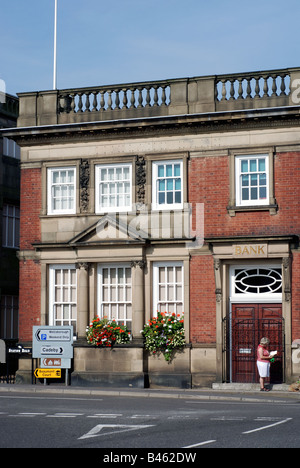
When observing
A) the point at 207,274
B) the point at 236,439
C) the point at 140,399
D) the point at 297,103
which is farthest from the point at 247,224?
the point at 236,439

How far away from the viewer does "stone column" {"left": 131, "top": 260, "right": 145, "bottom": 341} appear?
90.2ft

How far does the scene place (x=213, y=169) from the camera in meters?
27.3

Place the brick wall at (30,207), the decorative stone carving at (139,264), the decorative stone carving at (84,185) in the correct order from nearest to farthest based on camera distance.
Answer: the decorative stone carving at (139,264)
the decorative stone carving at (84,185)
the brick wall at (30,207)

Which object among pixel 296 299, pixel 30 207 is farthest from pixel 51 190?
pixel 296 299

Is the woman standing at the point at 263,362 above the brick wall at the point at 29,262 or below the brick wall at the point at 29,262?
below

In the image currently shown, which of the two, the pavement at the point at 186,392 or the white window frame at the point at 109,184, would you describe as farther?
the white window frame at the point at 109,184

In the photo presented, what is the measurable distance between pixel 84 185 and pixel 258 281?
631 centimetres

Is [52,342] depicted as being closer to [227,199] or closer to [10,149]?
[227,199]

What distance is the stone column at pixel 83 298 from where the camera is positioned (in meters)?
28.1

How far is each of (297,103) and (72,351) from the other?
1013 cm

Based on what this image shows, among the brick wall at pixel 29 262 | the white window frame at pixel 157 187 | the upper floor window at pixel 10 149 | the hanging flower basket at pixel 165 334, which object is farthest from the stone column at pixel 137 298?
the upper floor window at pixel 10 149

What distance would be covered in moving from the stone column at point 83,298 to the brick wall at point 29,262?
155cm

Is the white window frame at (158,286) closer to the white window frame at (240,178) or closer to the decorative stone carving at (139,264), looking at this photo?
the decorative stone carving at (139,264)

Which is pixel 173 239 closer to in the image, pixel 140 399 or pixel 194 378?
pixel 194 378
